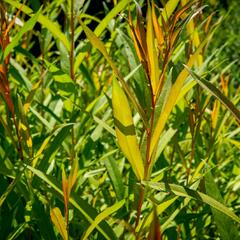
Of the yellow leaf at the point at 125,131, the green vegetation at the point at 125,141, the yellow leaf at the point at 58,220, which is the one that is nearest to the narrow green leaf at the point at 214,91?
the green vegetation at the point at 125,141

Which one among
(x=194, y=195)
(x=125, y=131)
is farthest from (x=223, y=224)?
(x=125, y=131)

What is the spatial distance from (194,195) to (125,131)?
0.47ft

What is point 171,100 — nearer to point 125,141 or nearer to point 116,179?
point 125,141

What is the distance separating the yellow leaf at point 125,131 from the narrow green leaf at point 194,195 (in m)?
0.04

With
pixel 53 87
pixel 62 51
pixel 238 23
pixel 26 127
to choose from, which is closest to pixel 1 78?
pixel 26 127

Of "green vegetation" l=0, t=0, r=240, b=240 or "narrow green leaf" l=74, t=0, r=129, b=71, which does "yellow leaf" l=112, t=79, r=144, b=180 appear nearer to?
"green vegetation" l=0, t=0, r=240, b=240

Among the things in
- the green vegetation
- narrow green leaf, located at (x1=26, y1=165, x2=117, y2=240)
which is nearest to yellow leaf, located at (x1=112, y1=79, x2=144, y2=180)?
the green vegetation

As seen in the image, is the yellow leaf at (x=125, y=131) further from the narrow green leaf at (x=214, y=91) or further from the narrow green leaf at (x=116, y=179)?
the narrow green leaf at (x=116, y=179)

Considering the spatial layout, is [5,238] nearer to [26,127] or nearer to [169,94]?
[26,127]

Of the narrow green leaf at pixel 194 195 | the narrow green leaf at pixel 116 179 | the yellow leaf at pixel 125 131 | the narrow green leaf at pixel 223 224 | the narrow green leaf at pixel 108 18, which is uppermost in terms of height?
the narrow green leaf at pixel 108 18

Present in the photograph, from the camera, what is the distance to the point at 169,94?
738mm

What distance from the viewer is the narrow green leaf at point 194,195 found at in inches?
27.8

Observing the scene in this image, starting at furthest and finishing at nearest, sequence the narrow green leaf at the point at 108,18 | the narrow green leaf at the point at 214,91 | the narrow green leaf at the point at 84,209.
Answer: the narrow green leaf at the point at 108,18, the narrow green leaf at the point at 84,209, the narrow green leaf at the point at 214,91

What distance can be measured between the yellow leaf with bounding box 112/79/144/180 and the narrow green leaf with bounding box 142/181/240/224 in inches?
1.7
